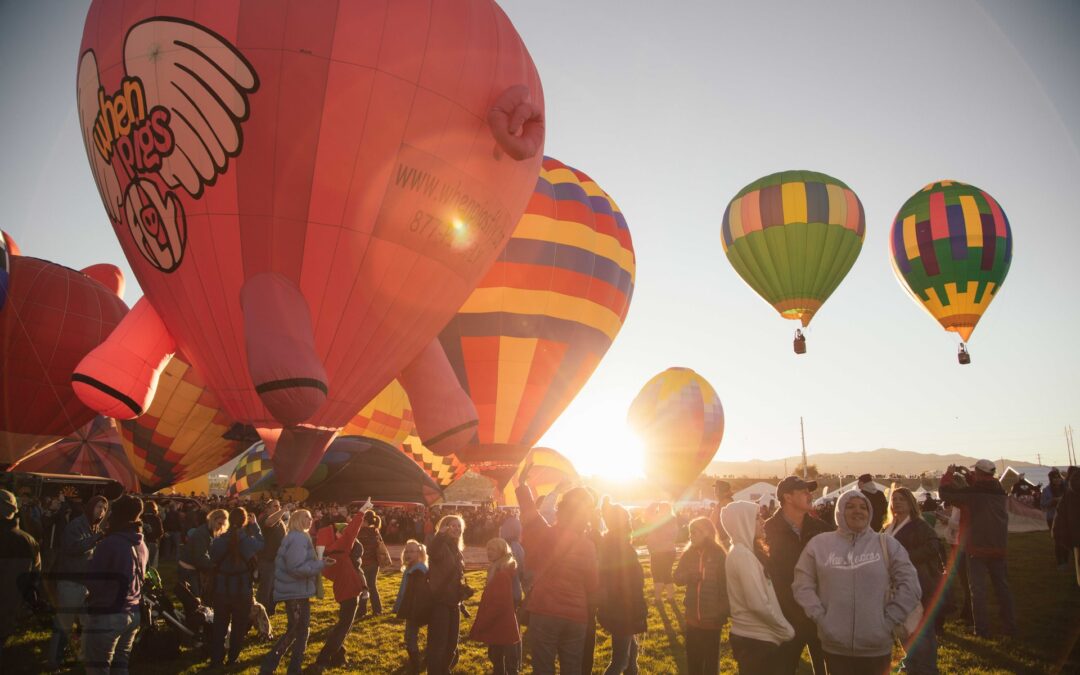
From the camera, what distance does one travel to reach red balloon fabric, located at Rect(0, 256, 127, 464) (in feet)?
50.6

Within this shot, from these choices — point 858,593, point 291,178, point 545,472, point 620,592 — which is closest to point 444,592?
point 620,592

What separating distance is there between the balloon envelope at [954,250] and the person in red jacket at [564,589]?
1974 cm

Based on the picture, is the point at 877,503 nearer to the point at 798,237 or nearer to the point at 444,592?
the point at 444,592

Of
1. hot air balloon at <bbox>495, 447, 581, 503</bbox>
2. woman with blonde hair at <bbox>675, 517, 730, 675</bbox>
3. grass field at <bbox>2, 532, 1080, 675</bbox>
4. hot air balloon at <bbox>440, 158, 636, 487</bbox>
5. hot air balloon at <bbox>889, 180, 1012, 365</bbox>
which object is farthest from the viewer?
hot air balloon at <bbox>495, 447, 581, 503</bbox>

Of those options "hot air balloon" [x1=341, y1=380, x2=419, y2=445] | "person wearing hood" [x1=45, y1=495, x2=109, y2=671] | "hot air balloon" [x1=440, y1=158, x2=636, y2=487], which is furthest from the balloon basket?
"person wearing hood" [x1=45, y1=495, x2=109, y2=671]

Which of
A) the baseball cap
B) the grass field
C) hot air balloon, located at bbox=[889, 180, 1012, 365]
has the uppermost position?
hot air balloon, located at bbox=[889, 180, 1012, 365]

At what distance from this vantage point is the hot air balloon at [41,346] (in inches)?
608

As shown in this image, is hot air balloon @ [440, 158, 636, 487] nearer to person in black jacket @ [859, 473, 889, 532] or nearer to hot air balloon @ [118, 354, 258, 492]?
hot air balloon @ [118, 354, 258, 492]

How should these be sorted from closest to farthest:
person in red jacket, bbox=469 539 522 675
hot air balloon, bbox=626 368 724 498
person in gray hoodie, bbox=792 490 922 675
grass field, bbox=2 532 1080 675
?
person in gray hoodie, bbox=792 490 922 675 < person in red jacket, bbox=469 539 522 675 < grass field, bbox=2 532 1080 675 < hot air balloon, bbox=626 368 724 498

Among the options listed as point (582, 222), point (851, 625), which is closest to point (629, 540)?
point (851, 625)

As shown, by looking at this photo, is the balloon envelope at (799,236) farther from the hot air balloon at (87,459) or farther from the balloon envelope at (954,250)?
the hot air balloon at (87,459)

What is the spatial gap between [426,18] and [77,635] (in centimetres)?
671

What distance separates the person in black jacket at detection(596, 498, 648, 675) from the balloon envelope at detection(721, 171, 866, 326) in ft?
54.0

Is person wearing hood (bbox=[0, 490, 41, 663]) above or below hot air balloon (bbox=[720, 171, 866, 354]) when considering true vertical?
below
